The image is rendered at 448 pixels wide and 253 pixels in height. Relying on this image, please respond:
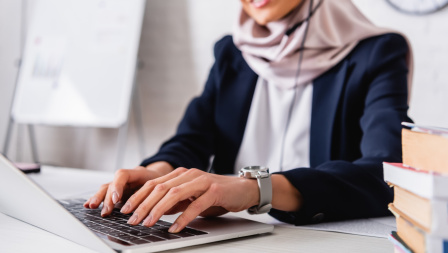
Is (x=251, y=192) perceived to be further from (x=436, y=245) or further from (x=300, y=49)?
(x=300, y=49)

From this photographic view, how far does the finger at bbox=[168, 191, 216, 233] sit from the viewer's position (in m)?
0.54

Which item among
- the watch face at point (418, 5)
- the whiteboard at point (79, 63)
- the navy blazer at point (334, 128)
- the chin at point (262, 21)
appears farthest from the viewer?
the whiteboard at point (79, 63)

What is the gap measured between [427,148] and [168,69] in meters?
2.07

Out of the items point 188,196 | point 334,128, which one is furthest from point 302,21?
point 188,196

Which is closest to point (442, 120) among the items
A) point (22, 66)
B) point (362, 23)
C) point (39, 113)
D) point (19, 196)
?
point (362, 23)

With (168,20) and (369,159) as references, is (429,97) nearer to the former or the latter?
(369,159)

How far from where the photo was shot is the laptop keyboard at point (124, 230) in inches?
19.7

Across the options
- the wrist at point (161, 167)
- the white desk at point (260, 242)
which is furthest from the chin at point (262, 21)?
the white desk at point (260, 242)

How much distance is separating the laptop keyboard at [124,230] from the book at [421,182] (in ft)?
0.83

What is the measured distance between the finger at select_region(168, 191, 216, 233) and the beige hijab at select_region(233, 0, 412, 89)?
0.74 m

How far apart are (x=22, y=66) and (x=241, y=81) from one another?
1594 mm

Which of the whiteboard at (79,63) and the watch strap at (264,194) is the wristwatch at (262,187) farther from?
the whiteboard at (79,63)

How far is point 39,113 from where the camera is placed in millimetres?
2332

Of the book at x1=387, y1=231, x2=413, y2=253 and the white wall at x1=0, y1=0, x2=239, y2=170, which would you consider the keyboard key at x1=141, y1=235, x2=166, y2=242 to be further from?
the white wall at x1=0, y1=0, x2=239, y2=170
